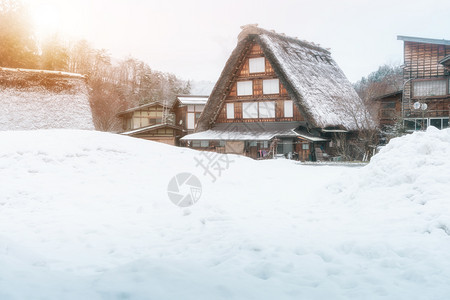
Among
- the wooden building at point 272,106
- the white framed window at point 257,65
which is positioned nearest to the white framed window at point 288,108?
the wooden building at point 272,106

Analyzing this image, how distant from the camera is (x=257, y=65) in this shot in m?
21.0

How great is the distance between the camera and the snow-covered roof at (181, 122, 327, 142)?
61.9ft

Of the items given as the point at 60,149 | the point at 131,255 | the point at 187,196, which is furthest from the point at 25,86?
the point at 131,255

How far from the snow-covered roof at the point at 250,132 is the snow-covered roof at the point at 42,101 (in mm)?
6092

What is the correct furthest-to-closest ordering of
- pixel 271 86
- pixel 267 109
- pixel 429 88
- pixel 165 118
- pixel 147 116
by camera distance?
pixel 147 116, pixel 165 118, pixel 429 88, pixel 267 109, pixel 271 86

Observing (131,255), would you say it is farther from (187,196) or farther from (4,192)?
(4,192)

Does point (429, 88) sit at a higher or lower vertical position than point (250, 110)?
higher

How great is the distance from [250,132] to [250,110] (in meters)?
1.55

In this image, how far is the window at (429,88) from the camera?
71.5 feet

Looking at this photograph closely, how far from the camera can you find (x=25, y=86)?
58.7 ft

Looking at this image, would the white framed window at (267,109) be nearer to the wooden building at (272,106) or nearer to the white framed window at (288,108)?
the wooden building at (272,106)

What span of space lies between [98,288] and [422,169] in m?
5.23

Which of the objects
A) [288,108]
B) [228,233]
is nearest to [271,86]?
[288,108]

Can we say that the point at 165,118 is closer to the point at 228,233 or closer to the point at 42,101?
the point at 42,101
